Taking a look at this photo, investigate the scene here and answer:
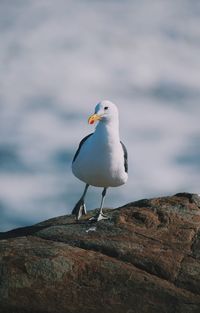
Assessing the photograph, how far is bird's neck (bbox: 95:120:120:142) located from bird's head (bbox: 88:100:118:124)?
0.41ft

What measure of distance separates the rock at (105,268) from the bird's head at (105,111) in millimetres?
2721

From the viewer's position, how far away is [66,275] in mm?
16469

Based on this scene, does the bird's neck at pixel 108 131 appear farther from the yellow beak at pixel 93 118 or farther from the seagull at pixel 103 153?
the yellow beak at pixel 93 118

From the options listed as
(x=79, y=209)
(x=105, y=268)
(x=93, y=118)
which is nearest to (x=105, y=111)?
(x=93, y=118)

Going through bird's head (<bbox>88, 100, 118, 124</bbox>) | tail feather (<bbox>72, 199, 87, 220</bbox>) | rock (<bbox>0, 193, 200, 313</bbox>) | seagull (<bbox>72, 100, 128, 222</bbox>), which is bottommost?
rock (<bbox>0, 193, 200, 313</bbox>)

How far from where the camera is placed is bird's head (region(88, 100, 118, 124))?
1975 cm

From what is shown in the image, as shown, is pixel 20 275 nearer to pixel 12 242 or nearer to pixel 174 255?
pixel 12 242

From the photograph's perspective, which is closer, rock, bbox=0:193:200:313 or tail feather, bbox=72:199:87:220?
rock, bbox=0:193:200:313

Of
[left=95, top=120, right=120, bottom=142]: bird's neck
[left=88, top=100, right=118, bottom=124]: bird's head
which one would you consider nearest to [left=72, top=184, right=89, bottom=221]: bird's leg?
[left=95, top=120, right=120, bottom=142]: bird's neck

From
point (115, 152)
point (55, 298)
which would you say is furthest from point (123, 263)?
point (115, 152)

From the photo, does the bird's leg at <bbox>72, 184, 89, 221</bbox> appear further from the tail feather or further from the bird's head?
the bird's head

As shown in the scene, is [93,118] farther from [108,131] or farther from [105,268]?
[105,268]

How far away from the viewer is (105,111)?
1983 centimetres

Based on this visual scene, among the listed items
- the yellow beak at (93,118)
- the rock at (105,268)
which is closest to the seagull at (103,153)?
the yellow beak at (93,118)
